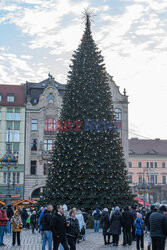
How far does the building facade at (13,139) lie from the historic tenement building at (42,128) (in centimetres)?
85

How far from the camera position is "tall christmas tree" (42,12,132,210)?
955 inches

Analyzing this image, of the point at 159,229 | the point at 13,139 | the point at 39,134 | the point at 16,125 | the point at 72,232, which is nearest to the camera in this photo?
the point at 159,229

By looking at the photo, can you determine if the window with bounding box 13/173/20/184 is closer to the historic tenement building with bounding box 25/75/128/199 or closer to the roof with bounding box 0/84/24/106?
the historic tenement building with bounding box 25/75/128/199

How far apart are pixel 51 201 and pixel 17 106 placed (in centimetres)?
3077

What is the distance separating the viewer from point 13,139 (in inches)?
2052

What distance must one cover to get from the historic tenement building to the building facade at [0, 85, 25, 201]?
85cm

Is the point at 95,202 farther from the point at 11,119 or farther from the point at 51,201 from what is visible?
the point at 11,119

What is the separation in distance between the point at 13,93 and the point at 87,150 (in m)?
32.7

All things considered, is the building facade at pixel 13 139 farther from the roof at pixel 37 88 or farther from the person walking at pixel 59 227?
the person walking at pixel 59 227

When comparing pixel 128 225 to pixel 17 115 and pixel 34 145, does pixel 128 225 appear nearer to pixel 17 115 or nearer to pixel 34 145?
pixel 34 145

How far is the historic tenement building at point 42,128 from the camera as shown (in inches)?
2036

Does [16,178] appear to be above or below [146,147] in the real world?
below

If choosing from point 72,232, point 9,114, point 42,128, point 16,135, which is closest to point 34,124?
point 42,128

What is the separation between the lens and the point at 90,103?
84.9 ft
